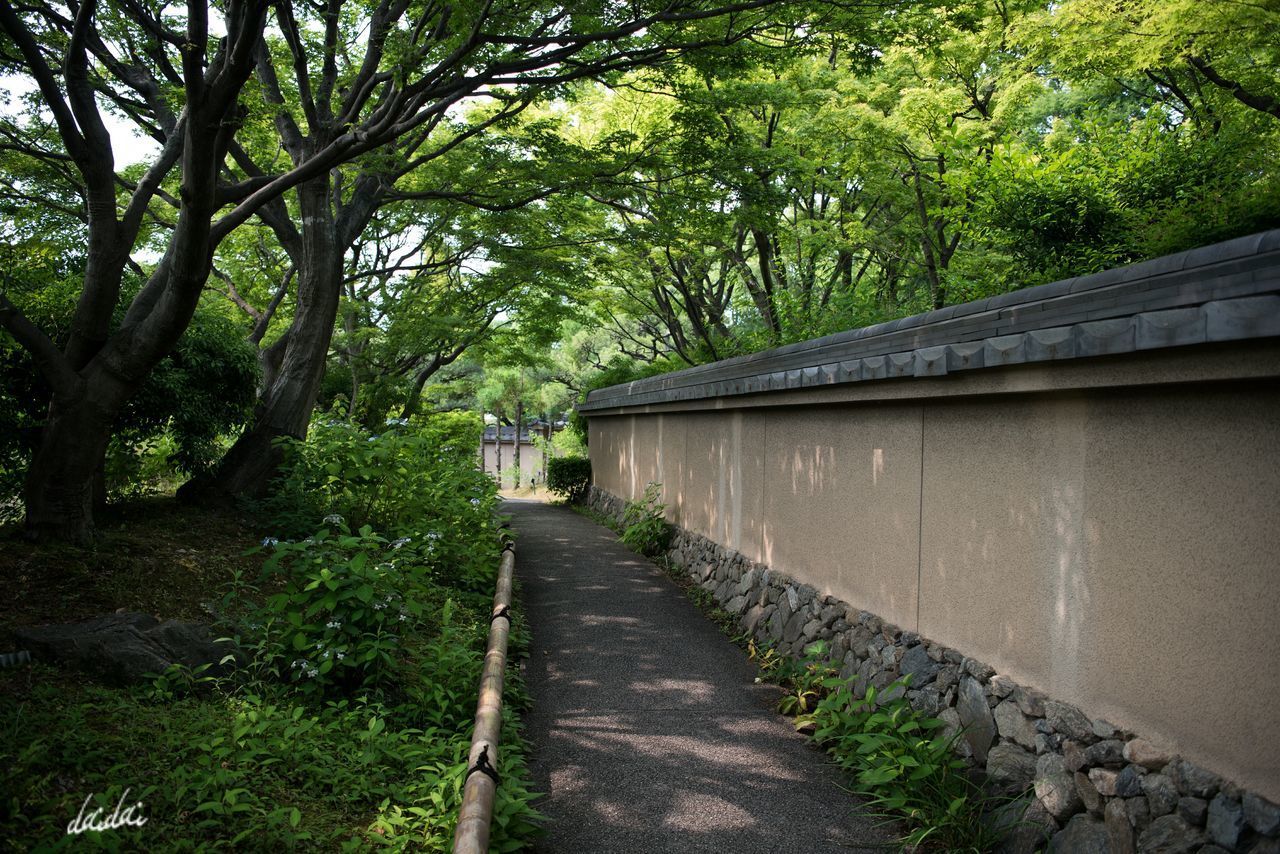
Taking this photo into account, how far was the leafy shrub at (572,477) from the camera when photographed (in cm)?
2178

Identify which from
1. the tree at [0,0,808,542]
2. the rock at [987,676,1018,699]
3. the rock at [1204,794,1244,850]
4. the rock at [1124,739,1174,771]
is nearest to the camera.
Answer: the rock at [1204,794,1244,850]

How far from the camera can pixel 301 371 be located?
961 cm

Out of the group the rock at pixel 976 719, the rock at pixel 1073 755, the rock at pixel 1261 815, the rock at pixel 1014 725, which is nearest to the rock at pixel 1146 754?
the rock at pixel 1073 755

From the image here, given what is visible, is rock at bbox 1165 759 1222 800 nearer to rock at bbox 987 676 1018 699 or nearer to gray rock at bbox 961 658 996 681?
rock at bbox 987 676 1018 699

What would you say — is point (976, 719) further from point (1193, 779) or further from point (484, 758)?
point (484, 758)

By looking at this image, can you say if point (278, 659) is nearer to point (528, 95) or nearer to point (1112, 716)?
point (1112, 716)

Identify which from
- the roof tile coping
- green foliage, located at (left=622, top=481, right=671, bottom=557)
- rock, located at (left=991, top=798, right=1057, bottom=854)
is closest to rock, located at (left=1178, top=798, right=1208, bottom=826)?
rock, located at (left=991, top=798, right=1057, bottom=854)

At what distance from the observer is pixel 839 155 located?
14.0 meters

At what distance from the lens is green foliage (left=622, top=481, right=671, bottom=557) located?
11.7 m

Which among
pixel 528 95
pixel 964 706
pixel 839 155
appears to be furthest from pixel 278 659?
pixel 839 155

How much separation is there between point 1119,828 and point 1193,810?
1.05ft

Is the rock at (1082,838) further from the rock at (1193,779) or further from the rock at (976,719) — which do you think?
the rock at (976,719)

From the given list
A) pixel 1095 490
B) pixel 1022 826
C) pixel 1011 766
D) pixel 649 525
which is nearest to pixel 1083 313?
pixel 1095 490

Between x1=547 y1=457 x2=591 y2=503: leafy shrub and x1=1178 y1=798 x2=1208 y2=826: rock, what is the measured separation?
1855 centimetres
